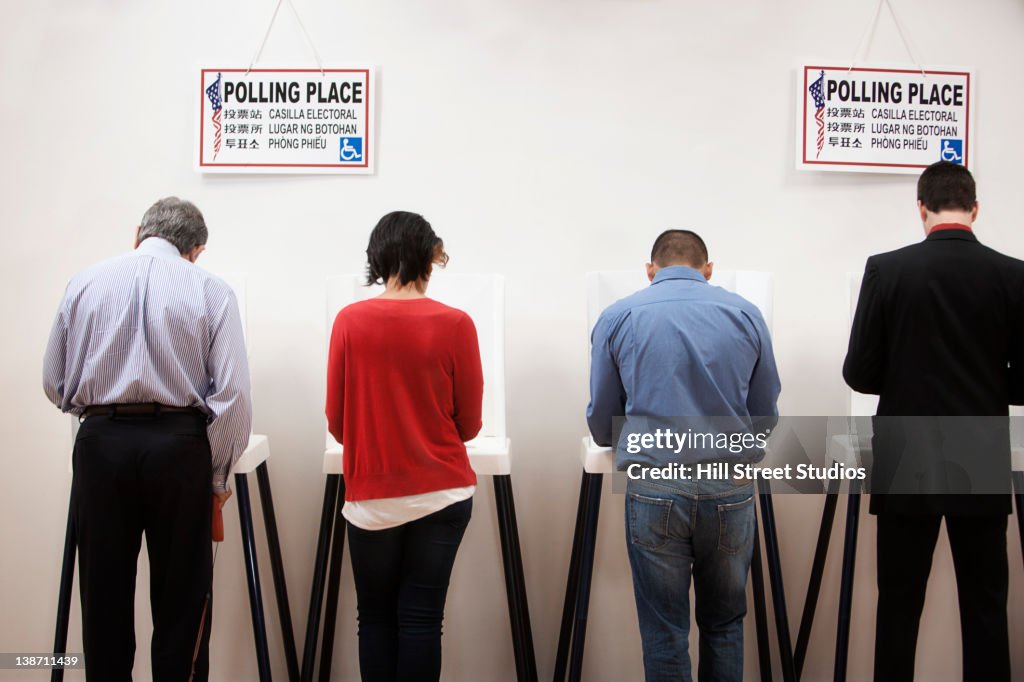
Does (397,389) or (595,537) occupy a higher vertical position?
(397,389)

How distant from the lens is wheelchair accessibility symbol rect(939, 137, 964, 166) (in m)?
2.82

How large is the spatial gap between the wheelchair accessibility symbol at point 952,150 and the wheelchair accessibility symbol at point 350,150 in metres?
2.19

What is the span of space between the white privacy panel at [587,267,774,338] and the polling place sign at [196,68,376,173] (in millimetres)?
1003

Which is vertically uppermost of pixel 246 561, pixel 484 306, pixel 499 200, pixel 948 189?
pixel 499 200

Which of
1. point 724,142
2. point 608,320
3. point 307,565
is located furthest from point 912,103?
point 307,565

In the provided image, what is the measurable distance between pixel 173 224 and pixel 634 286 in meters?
1.41

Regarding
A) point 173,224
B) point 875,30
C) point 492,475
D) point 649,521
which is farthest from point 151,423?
point 875,30

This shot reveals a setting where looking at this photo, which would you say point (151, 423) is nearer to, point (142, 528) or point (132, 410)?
point (132, 410)

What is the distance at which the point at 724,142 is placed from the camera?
283 centimetres

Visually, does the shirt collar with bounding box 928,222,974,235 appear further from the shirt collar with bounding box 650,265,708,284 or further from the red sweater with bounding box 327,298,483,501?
the red sweater with bounding box 327,298,483,501

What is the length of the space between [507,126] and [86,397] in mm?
1715

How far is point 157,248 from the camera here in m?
1.87

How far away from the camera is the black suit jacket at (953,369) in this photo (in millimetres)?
1928

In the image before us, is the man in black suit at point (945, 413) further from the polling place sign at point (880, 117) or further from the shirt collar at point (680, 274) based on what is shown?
the polling place sign at point (880, 117)
